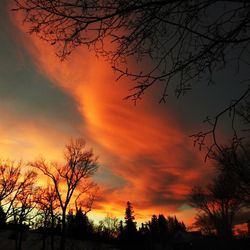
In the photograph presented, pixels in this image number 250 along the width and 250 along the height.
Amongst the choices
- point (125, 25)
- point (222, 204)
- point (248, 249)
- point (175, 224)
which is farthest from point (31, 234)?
point (175, 224)

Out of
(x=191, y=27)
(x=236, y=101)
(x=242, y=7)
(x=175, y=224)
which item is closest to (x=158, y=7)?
(x=191, y=27)

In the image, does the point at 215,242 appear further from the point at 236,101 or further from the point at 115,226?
the point at 115,226

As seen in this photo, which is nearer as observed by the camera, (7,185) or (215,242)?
(215,242)

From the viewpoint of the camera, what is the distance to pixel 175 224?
537 feet

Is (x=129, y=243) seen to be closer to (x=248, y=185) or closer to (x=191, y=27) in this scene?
(x=248, y=185)

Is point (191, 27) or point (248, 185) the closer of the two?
point (191, 27)

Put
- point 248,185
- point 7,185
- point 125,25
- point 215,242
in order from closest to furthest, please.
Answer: point 125,25 → point 248,185 → point 215,242 → point 7,185

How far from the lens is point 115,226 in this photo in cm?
10056

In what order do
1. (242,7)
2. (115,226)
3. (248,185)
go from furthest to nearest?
(115,226) → (248,185) → (242,7)

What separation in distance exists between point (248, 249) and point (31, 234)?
43769 mm

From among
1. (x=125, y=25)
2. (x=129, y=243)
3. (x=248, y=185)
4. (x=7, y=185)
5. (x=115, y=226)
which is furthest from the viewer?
(x=115, y=226)

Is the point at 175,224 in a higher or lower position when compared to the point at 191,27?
higher

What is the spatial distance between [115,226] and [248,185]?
8079 cm

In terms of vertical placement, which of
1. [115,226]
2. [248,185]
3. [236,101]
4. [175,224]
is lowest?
[236,101]
